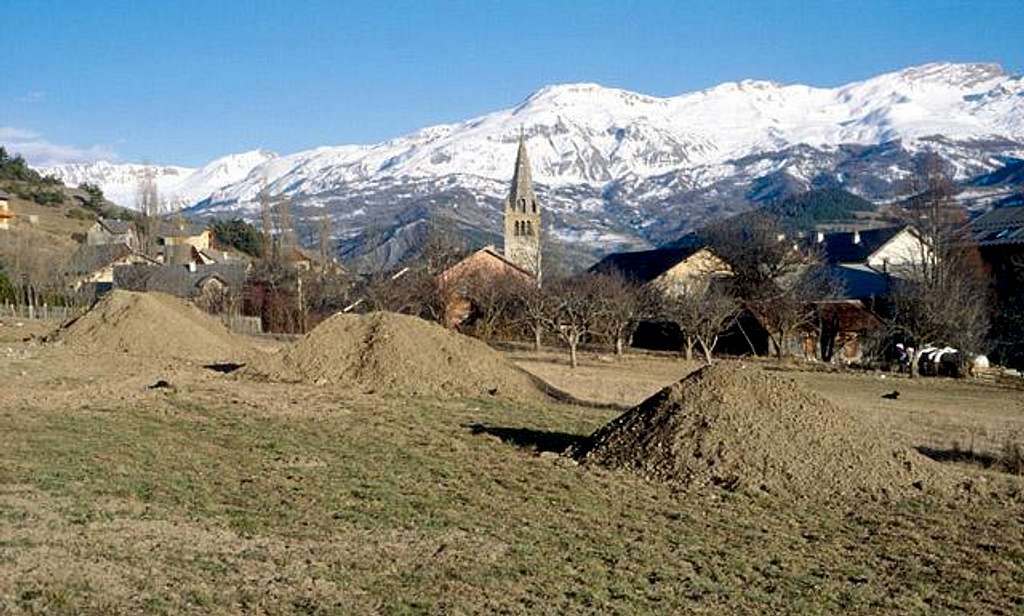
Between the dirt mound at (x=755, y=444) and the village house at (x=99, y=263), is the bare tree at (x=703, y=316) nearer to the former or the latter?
the dirt mound at (x=755, y=444)

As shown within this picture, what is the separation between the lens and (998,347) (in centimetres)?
5138

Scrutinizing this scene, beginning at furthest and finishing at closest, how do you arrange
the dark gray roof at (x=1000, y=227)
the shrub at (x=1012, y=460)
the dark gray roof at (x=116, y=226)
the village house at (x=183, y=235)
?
1. the dark gray roof at (x=116, y=226)
2. the village house at (x=183, y=235)
3. the dark gray roof at (x=1000, y=227)
4. the shrub at (x=1012, y=460)

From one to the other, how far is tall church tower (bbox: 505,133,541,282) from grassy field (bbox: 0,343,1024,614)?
68120mm

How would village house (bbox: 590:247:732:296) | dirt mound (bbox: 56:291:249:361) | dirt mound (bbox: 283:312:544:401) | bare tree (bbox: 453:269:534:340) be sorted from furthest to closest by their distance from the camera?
village house (bbox: 590:247:732:296)
bare tree (bbox: 453:269:534:340)
dirt mound (bbox: 56:291:249:361)
dirt mound (bbox: 283:312:544:401)

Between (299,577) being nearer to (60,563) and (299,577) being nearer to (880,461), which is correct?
(60,563)

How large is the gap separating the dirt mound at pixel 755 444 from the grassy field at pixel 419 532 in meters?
0.59

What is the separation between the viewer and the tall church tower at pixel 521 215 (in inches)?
3420

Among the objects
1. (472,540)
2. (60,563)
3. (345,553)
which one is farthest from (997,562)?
(60,563)

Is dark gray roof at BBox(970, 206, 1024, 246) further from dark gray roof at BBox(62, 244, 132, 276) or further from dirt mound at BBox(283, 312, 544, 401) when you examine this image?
dark gray roof at BBox(62, 244, 132, 276)

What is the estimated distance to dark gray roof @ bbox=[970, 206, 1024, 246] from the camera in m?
71.2

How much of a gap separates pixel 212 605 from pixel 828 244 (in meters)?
78.3

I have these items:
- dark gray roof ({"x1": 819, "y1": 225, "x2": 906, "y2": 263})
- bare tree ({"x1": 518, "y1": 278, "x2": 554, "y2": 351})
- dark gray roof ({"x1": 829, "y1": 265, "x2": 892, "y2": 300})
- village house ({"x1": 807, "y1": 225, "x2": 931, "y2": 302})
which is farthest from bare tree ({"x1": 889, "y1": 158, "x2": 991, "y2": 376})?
bare tree ({"x1": 518, "y1": 278, "x2": 554, "y2": 351})

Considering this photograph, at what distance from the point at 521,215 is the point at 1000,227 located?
37.4 meters

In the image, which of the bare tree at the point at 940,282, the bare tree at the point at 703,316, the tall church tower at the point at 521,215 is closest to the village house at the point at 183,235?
the tall church tower at the point at 521,215
